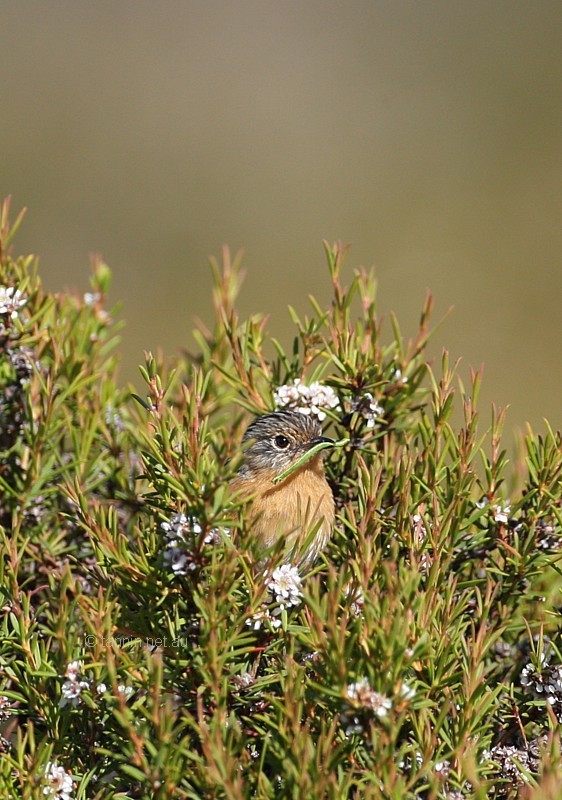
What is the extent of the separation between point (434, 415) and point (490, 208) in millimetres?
6307

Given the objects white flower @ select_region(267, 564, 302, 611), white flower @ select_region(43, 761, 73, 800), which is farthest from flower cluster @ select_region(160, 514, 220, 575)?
white flower @ select_region(43, 761, 73, 800)

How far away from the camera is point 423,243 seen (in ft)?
24.1

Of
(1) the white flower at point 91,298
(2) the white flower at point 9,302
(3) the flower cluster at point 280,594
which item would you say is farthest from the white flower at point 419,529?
(1) the white flower at point 91,298

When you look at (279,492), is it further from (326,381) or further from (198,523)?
(198,523)

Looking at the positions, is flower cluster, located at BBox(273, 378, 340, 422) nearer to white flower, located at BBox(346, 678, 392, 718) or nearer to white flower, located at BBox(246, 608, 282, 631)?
white flower, located at BBox(246, 608, 282, 631)

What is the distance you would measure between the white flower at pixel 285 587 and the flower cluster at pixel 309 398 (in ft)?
1.51

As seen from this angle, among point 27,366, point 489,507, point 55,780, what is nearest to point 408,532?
point 489,507

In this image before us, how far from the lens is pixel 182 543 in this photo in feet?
4.16

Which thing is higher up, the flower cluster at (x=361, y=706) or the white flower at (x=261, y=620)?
the white flower at (x=261, y=620)

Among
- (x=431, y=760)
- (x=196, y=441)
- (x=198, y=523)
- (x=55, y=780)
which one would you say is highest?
(x=196, y=441)

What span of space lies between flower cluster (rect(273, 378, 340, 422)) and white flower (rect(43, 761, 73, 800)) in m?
0.79

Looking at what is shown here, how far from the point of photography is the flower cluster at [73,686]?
1.28 meters

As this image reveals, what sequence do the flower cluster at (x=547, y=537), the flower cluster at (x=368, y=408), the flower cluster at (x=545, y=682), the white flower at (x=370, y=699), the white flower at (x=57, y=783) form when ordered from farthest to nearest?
the flower cluster at (x=368, y=408) → the flower cluster at (x=547, y=537) → the flower cluster at (x=545, y=682) → the white flower at (x=57, y=783) → the white flower at (x=370, y=699)

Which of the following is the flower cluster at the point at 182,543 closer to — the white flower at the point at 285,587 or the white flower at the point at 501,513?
the white flower at the point at 285,587
